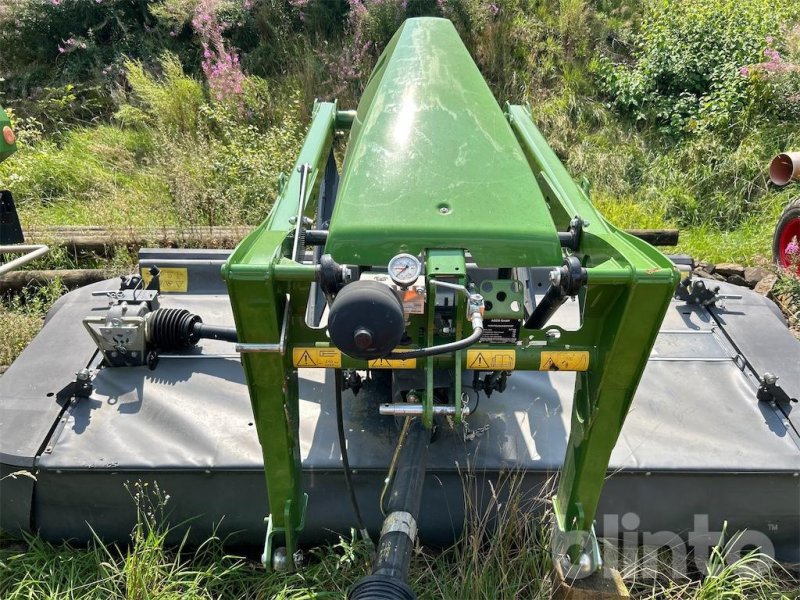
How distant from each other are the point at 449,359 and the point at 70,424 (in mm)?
1556

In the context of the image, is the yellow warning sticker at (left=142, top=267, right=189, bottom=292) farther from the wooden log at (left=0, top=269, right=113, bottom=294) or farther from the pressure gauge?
the pressure gauge

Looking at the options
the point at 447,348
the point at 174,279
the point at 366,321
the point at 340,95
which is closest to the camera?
the point at 366,321

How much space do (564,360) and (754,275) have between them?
3309mm

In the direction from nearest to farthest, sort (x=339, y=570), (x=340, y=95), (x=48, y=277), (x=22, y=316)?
(x=339, y=570) → (x=22, y=316) → (x=48, y=277) → (x=340, y=95)

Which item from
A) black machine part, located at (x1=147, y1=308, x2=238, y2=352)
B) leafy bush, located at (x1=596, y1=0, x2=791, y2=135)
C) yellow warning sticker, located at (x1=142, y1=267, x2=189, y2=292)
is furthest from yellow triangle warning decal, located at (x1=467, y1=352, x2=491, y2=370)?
leafy bush, located at (x1=596, y1=0, x2=791, y2=135)

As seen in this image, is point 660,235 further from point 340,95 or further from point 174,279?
point 340,95

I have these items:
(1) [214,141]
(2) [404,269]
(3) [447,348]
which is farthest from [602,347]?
(1) [214,141]

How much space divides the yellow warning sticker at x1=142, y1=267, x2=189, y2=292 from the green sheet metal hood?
152 centimetres

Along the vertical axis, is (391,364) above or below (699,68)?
below

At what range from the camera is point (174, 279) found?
127 inches

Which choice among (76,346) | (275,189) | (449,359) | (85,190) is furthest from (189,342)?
(85,190)

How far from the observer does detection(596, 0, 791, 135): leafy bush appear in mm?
5859

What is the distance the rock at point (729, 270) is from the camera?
445 centimetres

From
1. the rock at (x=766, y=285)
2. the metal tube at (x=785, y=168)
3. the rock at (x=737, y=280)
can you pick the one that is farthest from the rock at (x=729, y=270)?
the metal tube at (x=785, y=168)
